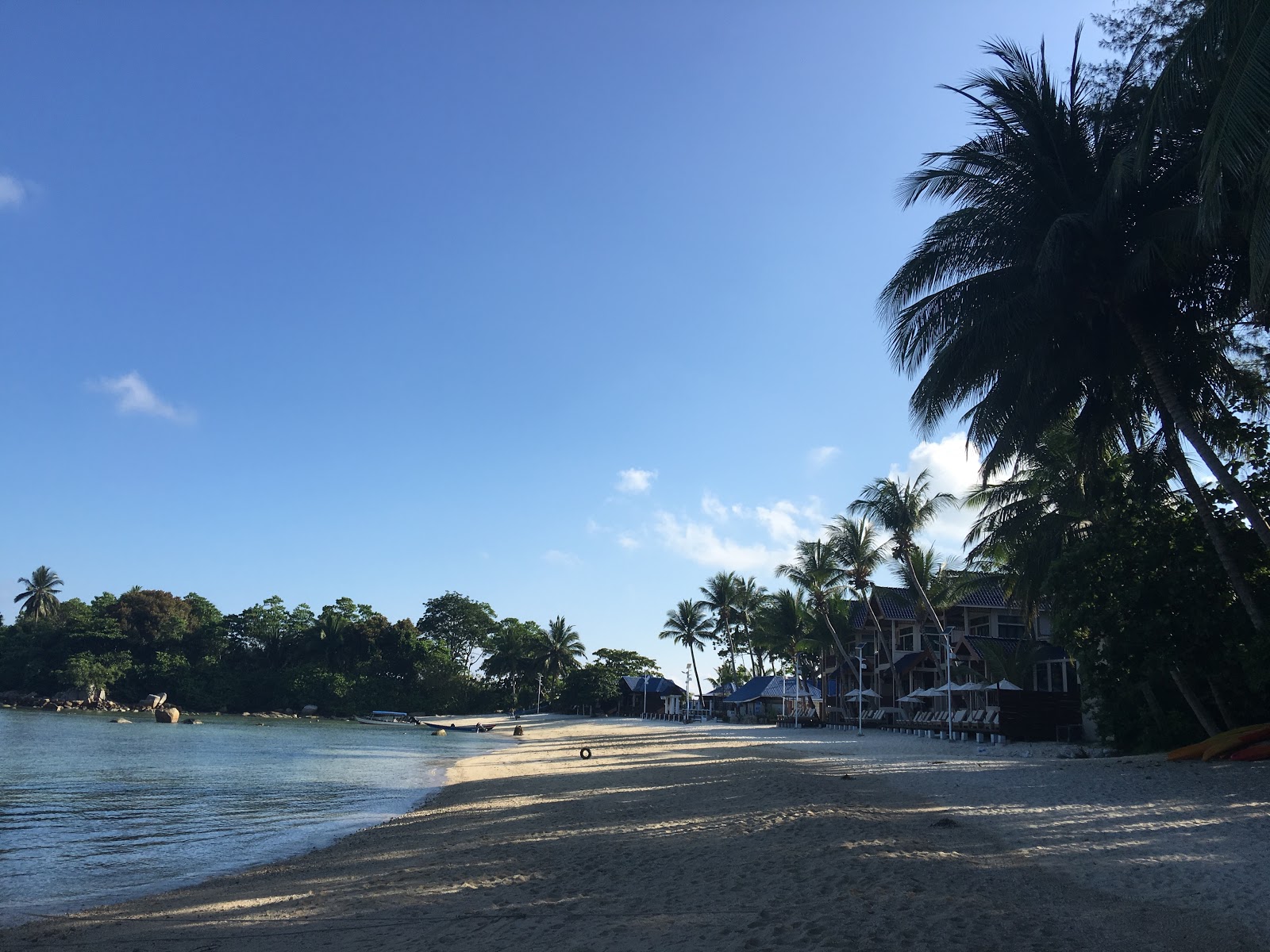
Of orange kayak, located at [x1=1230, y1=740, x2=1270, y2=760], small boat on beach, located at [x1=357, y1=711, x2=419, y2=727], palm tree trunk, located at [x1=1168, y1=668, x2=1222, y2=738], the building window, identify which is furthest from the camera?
small boat on beach, located at [x1=357, y1=711, x2=419, y2=727]

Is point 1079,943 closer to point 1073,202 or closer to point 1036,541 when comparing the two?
point 1073,202

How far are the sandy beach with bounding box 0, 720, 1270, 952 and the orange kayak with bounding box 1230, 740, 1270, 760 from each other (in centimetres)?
76

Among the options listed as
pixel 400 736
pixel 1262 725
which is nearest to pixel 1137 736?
pixel 1262 725

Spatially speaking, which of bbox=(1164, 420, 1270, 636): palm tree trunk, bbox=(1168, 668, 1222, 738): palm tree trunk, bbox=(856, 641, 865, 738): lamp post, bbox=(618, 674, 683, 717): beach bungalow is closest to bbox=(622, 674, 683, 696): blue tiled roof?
bbox=(618, 674, 683, 717): beach bungalow

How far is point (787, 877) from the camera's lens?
6664 millimetres

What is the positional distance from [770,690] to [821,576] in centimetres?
1312

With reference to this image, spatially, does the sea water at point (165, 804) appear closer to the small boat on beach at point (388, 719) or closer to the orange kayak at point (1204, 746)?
the orange kayak at point (1204, 746)

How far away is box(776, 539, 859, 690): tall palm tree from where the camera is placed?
4100 cm

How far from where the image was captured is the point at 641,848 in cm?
850

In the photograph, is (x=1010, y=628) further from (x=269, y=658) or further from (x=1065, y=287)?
(x=269, y=658)

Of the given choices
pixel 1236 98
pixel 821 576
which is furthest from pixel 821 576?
pixel 1236 98

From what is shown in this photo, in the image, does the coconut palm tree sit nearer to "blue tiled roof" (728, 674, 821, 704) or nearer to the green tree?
"blue tiled roof" (728, 674, 821, 704)

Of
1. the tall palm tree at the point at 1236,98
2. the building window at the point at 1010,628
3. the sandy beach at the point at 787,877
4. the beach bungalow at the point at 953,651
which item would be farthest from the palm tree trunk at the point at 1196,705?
the building window at the point at 1010,628

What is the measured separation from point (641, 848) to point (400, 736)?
135 feet
